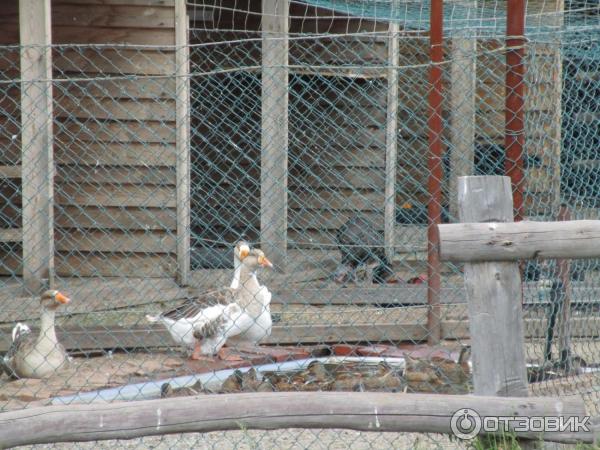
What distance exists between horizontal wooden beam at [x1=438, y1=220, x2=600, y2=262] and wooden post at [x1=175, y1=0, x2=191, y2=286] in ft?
14.5

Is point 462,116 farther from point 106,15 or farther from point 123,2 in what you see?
point 106,15

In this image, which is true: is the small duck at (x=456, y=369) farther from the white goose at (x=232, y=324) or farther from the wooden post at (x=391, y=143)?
the wooden post at (x=391, y=143)

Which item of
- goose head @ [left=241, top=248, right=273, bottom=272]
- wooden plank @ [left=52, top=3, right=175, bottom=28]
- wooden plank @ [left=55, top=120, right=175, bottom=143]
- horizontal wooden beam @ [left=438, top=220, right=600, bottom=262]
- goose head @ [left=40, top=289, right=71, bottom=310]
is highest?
wooden plank @ [left=52, top=3, right=175, bottom=28]

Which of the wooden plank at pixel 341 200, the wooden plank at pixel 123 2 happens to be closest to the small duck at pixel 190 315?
the wooden plank at pixel 341 200

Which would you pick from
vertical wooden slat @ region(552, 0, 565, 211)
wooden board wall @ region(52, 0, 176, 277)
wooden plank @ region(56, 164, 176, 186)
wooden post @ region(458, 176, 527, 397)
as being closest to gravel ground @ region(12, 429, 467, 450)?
wooden post @ region(458, 176, 527, 397)

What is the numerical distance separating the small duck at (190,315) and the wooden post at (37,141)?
127cm

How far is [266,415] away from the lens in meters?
3.45

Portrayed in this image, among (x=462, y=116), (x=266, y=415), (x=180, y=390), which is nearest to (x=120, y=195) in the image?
(x=462, y=116)

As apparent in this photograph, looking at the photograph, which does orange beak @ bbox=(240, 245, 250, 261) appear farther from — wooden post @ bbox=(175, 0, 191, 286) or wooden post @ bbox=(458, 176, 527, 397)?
wooden post @ bbox=(458, 176, 527, 397)

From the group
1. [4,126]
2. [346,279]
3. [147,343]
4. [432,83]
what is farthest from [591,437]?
[4,126]

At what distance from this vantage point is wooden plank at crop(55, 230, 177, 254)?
8422mm

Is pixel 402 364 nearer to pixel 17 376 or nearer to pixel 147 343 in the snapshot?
pixel 147 343

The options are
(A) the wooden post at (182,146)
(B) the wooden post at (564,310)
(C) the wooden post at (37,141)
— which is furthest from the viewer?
(A) the wooden post at (182,146)

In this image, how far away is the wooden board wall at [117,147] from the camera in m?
8.30
